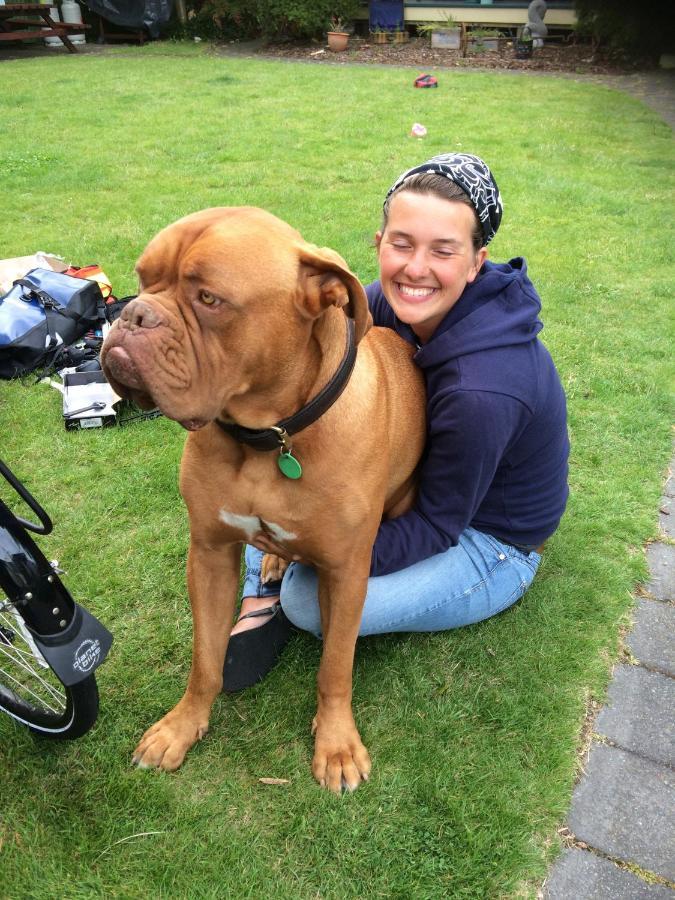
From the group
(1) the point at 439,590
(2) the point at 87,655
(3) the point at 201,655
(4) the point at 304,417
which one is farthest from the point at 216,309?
(1) the point at 439,590

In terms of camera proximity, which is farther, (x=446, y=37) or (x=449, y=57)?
(x=446, y=37)

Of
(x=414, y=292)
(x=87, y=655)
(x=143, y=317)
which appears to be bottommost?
(x=87, y=655)

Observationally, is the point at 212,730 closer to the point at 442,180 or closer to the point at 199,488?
the point at 199,488

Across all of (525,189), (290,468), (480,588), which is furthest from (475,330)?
(525,189)

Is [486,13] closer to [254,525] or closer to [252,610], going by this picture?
[252,610]

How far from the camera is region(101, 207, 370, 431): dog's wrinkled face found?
5.90 feet

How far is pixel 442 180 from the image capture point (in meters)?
2.47

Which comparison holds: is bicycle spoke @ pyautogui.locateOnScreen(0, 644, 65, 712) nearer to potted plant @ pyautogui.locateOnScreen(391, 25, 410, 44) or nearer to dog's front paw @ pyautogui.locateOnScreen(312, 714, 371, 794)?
dog's front paw @ pyautogui.locateOnScreen(312, 714, 371, 794)

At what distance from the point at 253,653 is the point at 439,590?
29.0 inches

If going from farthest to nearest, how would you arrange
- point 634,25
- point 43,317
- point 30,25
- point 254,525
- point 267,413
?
point 30,25 < point 634,25 < point 43,317 < point 254,525 < point 267,413

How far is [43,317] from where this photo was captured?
15.8 feet

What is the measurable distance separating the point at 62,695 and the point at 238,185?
22.8ft

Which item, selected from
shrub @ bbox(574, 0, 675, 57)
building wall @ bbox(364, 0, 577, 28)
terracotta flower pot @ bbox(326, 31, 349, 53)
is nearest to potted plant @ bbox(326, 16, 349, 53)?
terracotta flower pot @ bbox(326, 31, 349, 53)

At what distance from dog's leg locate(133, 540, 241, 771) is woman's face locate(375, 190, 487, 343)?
3.45ft
